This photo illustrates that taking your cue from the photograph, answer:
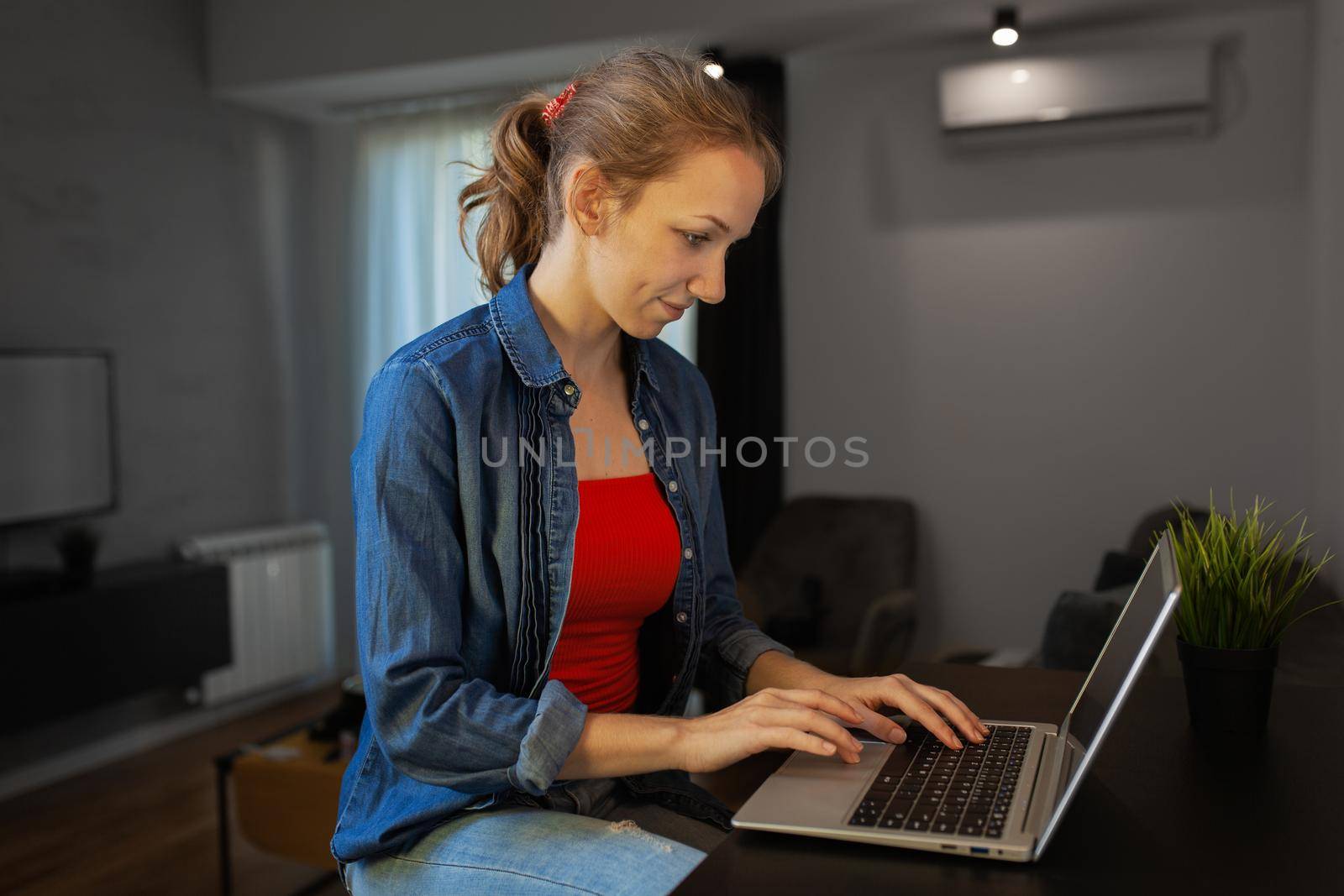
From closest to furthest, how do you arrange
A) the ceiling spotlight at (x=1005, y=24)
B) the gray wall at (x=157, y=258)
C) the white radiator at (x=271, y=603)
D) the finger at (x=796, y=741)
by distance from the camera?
the finger at (x=796, y=741)
the ceiling spotlight at (x=1005, y=24)
the gray wall at (x=157, y=258)
the white radiator at (x=271, y=603)

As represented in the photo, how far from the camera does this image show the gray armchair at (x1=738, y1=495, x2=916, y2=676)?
354cm

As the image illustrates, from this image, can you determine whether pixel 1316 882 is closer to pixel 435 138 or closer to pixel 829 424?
pixel 829 424

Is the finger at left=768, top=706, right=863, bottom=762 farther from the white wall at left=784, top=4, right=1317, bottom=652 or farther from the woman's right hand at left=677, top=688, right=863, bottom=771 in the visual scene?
the white wall at left=784, top=4, right=1317, bottom=652

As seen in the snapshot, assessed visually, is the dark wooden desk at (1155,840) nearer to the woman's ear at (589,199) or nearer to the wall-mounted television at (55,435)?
the woman's ear at (589,199)

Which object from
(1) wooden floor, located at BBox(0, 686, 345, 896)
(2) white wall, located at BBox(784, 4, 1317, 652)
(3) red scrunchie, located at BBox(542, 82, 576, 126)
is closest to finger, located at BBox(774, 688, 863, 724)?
(3) red scrunchie, located at BBox(542, 82, 576, 126)

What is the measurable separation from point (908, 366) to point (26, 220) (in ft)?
9.64

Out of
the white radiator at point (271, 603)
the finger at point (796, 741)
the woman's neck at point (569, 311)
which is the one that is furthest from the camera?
the white radiator at point (271, 603)

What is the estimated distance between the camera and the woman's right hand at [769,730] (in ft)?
3.30

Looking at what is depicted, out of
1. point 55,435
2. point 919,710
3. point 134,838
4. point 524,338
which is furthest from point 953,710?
point 55,435

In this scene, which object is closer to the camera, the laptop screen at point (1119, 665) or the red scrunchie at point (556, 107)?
the laptop screen at point (1119, 665)

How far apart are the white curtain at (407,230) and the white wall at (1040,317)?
1366 mm

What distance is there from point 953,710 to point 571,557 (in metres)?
0.43

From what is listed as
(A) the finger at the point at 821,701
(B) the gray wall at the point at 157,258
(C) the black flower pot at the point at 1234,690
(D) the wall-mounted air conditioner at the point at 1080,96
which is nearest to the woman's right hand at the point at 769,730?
(A) the finger at the point at 821,701

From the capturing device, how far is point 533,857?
3.49 feet
